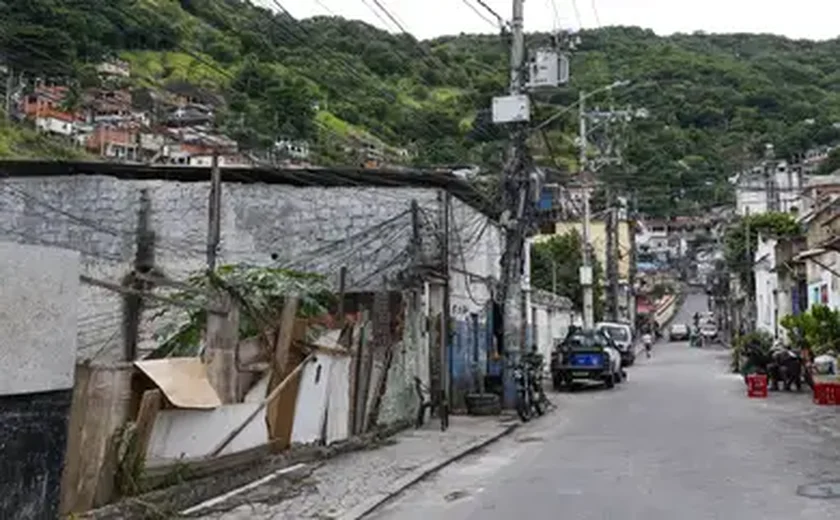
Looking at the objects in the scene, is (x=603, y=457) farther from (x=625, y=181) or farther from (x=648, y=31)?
(x=648, y=31)

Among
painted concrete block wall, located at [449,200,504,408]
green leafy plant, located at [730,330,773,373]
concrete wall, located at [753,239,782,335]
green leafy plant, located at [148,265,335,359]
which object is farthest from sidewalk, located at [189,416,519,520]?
concrete wall, located at [753,239,782,335]

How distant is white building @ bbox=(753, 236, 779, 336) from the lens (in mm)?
48938

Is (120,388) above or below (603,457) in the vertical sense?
above

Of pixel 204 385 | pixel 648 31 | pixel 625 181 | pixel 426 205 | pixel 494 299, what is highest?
pixel 648 31

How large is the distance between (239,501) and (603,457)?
240 inches

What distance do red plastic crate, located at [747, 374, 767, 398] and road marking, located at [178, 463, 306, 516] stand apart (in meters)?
17.1

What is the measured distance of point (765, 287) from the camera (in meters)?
53.8

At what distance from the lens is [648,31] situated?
5103 centimetres

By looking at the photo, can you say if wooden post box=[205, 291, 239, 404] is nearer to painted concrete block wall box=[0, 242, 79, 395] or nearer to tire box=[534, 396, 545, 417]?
painted concrete block wall box=[0, 242, 79, 395]

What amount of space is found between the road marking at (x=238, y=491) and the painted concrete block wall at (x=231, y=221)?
768 cm

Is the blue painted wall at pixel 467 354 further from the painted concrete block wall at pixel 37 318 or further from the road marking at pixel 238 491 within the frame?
the painted concrete block wall at pixel 37 318

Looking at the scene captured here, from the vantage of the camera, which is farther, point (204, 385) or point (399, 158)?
point (399, 158)

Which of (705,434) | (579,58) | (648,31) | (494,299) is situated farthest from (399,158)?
(648,31)

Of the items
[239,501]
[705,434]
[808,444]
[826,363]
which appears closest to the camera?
[239,501]
